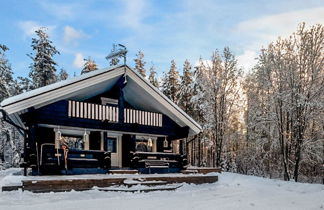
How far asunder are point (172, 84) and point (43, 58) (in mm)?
15268

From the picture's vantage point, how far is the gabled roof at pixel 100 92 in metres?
13.1

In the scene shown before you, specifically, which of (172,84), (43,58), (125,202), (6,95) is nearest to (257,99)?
(172,84)

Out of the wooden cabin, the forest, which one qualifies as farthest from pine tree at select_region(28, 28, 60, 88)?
the wooden cabin

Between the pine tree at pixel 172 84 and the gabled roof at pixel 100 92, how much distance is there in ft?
65.0

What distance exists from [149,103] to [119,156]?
11.2 feet

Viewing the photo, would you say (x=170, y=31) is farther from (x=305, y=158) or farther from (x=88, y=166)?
(x=305, y=158)

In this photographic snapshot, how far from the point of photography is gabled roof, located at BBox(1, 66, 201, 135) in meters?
13.1

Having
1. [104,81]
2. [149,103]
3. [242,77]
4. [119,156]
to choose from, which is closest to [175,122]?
[149,103]

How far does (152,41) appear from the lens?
14.3 meters

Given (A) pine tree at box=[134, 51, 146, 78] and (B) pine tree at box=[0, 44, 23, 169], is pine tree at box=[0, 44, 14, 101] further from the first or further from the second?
(A) pine tree at box=[134, 51, 146, 78]

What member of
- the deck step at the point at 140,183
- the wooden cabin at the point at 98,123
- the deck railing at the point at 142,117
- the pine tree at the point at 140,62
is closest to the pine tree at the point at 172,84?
the pine tree at the point at 140,62

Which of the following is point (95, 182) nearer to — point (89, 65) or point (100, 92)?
point (100, 92)

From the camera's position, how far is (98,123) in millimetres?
15625

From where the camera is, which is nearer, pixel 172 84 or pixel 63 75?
pixel 172 84
